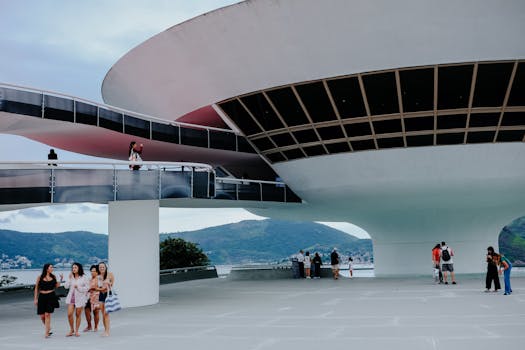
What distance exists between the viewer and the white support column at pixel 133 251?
19.2 metres

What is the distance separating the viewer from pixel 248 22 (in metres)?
22.1

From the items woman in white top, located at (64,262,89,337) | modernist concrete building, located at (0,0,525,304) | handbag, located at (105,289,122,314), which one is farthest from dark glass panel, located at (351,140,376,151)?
handbag, located at (105,289,122,314)

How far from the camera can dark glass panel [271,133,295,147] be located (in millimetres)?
27253

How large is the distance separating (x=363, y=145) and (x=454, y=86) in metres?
5.09

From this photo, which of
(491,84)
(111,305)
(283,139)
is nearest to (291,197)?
(283,139)

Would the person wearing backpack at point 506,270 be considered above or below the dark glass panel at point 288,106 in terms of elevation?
below

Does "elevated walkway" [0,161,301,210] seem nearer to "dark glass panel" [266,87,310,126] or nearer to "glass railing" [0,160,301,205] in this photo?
"glass railing" [0,160,301,205]

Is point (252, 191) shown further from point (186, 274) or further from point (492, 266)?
point (492, 266)

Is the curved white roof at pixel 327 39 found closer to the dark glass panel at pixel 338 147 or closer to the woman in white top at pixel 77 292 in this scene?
the dark glass panel at pixel 338 147

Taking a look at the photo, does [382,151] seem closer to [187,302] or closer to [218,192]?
[218,192]

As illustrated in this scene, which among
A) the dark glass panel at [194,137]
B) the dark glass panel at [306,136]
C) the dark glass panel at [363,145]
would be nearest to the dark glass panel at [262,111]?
the dark glass panel at [306,136]

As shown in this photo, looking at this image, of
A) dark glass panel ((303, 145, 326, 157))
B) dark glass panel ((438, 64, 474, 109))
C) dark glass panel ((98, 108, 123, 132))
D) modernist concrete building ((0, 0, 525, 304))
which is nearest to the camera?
modernist concrete building ((0, 0, 525, 304))

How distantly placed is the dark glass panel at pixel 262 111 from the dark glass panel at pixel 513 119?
30.5 feet

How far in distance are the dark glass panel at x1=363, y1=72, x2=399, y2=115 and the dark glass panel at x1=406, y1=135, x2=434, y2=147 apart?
6.24 ft
